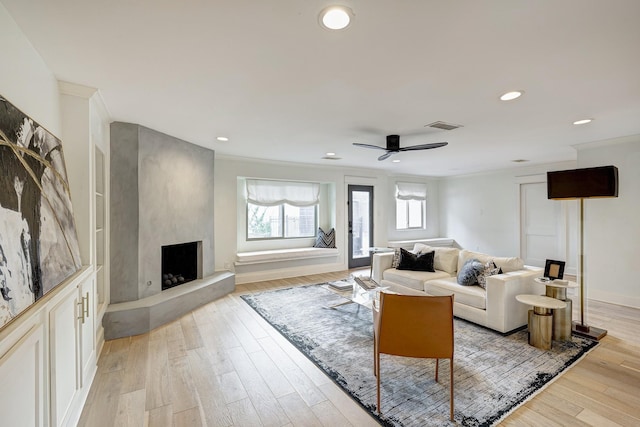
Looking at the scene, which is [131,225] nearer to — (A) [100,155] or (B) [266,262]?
(A) [100,155]

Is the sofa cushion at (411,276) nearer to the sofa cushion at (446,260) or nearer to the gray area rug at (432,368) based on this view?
the sofa cushion at (446,260)

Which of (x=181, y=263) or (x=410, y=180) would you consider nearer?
(x=181, y=263)

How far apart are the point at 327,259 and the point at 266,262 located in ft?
4.80

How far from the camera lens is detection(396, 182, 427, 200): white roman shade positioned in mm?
7836

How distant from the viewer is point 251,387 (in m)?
2.22

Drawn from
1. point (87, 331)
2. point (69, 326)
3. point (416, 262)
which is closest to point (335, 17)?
point (69, 326)

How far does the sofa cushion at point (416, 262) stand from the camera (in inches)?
169

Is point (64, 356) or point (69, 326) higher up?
point (69, 326)

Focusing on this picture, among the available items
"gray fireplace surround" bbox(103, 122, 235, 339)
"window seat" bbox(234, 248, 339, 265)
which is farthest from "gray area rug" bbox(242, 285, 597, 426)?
"window seat" bbox(234, 248, 339, 265)

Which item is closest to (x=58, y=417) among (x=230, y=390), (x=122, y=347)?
(x=230, y=390)

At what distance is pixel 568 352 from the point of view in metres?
2.74

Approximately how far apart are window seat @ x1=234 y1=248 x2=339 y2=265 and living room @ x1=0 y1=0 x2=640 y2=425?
211 millimetres

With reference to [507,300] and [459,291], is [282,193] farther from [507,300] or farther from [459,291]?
[507,300]

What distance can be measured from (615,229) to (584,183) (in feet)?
5.86
